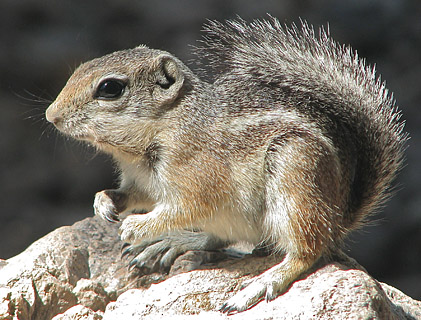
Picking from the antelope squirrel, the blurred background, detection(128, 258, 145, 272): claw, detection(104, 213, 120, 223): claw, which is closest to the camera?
the antelope squirrel

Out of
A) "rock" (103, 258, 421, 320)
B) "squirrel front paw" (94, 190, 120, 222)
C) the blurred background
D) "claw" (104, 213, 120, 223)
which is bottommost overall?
"rock" (103, 258, 421, 320)

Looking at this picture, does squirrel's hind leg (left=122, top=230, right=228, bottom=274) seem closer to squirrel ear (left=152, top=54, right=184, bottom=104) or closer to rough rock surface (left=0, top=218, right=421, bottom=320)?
rough rock surface (left=0, top=218, right=421, bottom=320)

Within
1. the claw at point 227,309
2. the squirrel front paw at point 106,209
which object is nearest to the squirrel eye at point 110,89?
the squirrel front paw at point 106,209

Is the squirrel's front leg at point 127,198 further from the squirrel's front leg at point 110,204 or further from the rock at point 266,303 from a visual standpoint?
the rock at point 266,303

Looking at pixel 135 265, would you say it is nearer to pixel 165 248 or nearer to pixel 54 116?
pixel 165 248

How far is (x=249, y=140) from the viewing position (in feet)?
8.11

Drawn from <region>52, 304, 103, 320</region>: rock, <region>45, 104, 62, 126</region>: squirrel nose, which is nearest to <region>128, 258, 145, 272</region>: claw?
<region>52, 304, 103, 320</region>: rock

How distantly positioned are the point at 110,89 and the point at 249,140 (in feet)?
1.96

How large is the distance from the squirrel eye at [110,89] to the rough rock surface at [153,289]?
0.69 metres

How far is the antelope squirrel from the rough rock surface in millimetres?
102

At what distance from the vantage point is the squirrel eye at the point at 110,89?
2.45 meters

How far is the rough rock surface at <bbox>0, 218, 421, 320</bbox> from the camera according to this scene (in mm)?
2117

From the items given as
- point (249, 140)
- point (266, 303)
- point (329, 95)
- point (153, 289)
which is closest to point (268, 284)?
point (266, 303)

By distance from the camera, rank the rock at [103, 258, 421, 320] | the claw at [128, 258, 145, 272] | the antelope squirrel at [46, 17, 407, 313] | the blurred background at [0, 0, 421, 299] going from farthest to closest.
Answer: the blurred background at [0, 0, 421, 299] → the claw at [128, 258, 145, 272] → the antelope squirrel at [46, 17, 407, 313] → the rock at [103, 258, 421, 320]
